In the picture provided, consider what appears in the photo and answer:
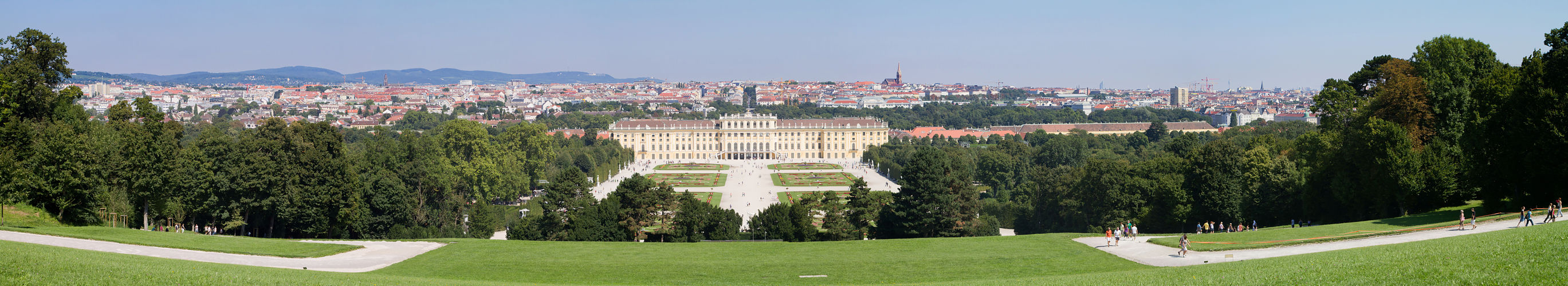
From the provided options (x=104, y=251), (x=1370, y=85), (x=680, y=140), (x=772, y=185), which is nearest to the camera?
(x=104, y=251)

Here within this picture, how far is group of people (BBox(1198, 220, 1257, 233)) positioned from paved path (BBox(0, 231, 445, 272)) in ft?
66.3

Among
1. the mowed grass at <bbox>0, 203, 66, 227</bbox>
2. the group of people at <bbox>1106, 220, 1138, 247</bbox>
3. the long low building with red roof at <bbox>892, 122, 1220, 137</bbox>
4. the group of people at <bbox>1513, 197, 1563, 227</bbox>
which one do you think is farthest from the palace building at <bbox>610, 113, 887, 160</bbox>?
the group of people at <bbox>1513, 197, 1563, 227</bbox>

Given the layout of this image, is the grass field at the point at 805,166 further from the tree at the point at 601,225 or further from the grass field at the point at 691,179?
the tree at the point at 601,225

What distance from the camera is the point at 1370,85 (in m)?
34.3

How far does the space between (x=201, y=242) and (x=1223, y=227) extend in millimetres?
25524

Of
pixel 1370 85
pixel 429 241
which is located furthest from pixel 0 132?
pixel 1370 85

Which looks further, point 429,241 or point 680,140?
point 680,140

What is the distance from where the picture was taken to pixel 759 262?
19812mm

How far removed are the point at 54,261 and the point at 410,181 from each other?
23.0 meters

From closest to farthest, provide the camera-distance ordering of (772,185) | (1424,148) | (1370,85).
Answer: (1424,148) → (1370,85) → (772,185)

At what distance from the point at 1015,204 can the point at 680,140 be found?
62.3 meters

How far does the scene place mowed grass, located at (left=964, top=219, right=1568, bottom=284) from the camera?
1160cm

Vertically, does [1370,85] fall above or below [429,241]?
above

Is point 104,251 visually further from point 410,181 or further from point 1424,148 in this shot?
point 1424,148
